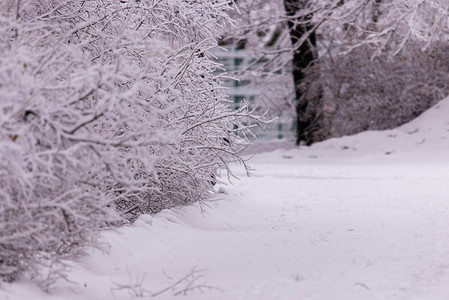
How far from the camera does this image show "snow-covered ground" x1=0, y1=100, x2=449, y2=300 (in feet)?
15.4

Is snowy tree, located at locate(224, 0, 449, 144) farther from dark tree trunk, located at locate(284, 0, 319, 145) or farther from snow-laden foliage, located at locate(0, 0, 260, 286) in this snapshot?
snow-laden foliage, located at locate(0, 0, 260, 286)

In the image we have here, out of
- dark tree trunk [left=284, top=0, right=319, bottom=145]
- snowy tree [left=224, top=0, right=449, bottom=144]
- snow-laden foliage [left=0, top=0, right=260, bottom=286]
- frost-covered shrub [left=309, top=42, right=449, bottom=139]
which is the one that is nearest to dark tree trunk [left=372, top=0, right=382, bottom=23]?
snowy tree [left=224, top=0, right=449, bottom=144]

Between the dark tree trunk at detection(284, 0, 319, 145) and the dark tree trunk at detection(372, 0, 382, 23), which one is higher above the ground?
the dark tree trunk at detection(372, 0, 382, 23)

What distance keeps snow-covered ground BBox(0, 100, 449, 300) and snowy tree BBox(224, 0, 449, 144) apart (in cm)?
495

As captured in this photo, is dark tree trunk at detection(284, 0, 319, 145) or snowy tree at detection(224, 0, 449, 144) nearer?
snowy tree at detection(224, 0, 449, 144)

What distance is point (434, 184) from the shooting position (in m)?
10.4

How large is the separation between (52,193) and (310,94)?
13.7 metres

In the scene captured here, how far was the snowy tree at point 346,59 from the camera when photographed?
1614 centimetres

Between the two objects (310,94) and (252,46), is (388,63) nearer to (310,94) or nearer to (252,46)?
(310,94)

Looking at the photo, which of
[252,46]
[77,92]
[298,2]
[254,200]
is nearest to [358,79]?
[298,2]

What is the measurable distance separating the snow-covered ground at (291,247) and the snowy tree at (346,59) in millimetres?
4951

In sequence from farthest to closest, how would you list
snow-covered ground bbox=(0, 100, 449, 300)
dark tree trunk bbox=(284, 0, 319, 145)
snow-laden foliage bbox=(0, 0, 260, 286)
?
1. dark tree trunk bbox=(284, 0, 319, 145)
2. snow-covered ground bbox=(0, 100, 449, 300)
3. snow-laden foliage bbox=(0, 0, 260, 286)

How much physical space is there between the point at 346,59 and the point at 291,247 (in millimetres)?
11779

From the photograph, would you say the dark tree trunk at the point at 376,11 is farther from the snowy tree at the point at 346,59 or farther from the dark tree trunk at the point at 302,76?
the dark tree trunk at the point at 302,76
